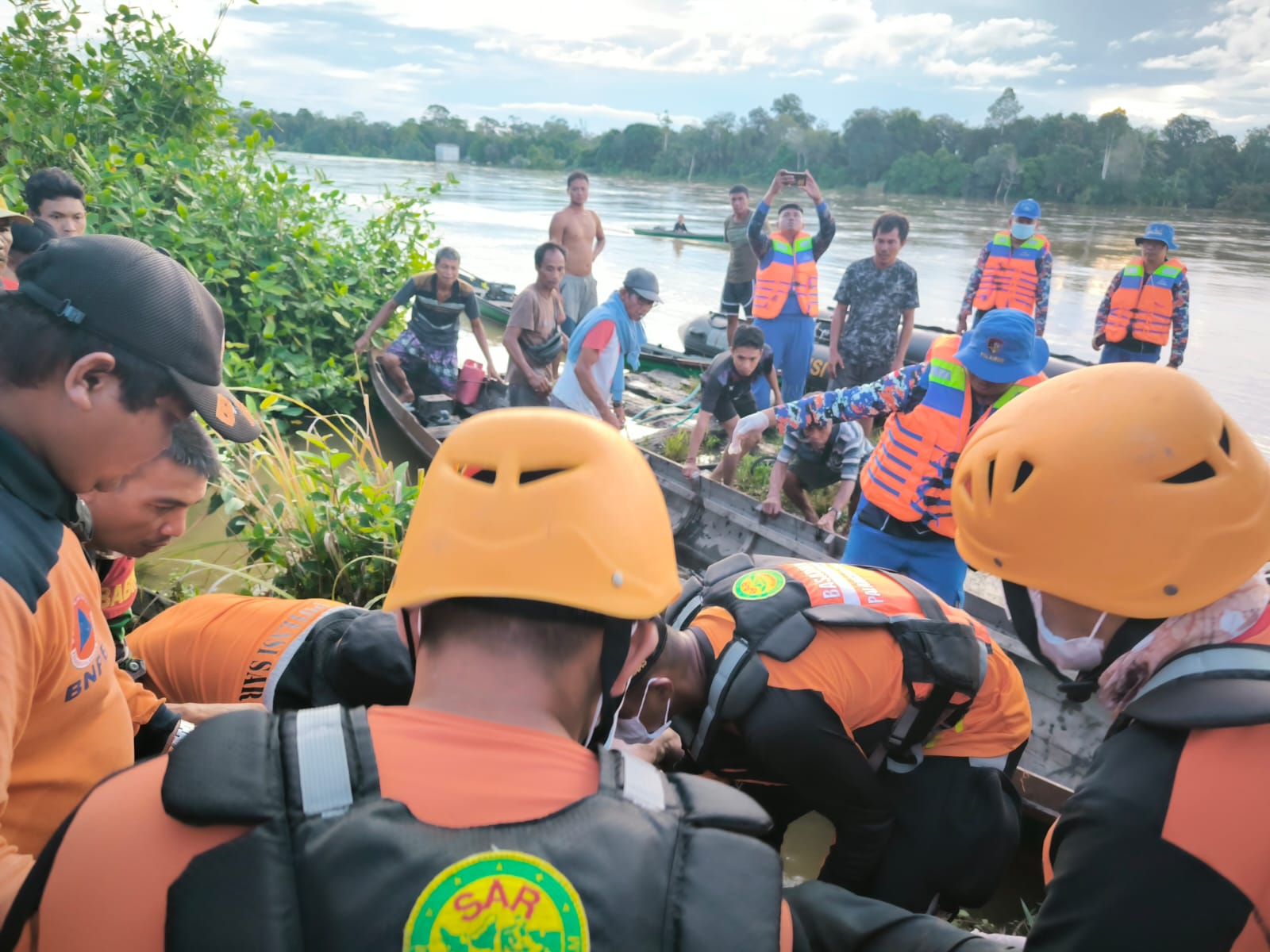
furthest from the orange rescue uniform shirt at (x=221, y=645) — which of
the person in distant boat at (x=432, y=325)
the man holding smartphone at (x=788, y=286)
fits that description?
the man holding smartphone at (x=788, y=286)

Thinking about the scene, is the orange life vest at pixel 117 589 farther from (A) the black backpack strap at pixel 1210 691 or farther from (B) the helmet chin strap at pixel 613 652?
(A) the black backpack strap at pixel 1210 691

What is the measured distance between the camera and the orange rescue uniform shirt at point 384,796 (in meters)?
0.80

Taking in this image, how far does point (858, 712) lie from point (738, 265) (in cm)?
872

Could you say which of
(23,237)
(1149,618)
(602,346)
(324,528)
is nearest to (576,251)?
(602,346)

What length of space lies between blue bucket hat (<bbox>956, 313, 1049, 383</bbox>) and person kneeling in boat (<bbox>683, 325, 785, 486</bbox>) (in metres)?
2.47

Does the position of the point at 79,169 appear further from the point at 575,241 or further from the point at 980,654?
the point at 980,654

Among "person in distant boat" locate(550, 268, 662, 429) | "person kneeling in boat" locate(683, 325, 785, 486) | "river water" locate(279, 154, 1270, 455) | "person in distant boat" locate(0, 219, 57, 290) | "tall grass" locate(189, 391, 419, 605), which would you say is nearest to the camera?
"tall grass" locate(189, 391, 419, 605)

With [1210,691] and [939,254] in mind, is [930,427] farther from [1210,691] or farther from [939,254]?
[939,254]

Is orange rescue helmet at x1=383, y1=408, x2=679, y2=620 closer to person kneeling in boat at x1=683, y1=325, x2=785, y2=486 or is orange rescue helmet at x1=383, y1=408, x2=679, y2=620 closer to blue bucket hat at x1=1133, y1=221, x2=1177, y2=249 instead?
person kneeling in boat at x1=683, y1=325, x2=785, y2=486

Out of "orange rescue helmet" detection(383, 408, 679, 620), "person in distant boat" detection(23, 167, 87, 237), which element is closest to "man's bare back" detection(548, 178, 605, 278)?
"person in distant boat" detection(23, 167, 87, 237)

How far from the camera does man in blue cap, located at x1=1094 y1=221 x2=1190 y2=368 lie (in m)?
7.96

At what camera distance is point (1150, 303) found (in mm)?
8031

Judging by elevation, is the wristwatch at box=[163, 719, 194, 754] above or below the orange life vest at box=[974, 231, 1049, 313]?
below

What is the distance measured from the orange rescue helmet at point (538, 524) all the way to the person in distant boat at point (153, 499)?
1.11 meters
